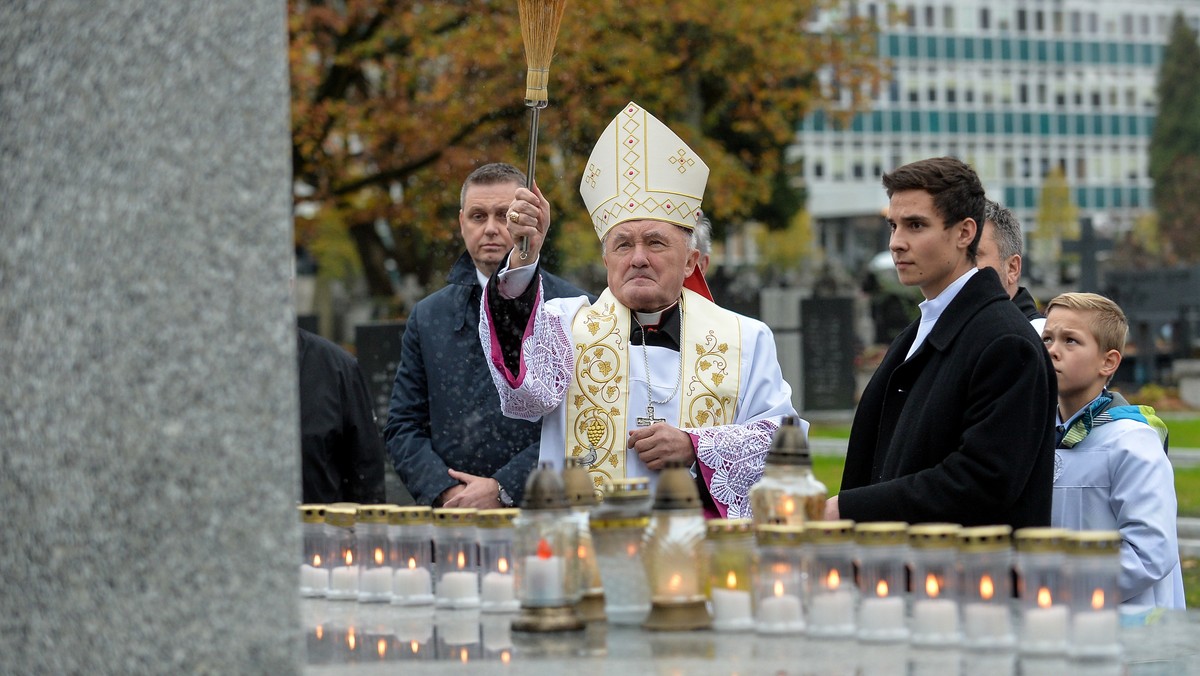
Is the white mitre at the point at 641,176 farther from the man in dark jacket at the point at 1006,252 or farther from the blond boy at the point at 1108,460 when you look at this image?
the blond boy at the point at 1108,460

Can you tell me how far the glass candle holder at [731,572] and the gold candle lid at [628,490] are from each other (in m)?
0.14

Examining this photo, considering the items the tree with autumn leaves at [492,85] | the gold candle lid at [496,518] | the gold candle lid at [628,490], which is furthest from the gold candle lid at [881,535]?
the tree with autumn leaves at [492,85]

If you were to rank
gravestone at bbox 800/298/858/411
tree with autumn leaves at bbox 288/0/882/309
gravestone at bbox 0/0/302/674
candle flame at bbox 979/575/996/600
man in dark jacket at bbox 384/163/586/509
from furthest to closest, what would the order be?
1. gravestone at bbox 800/298/858/411
2. tree with autumn leaves at bbox 288/0/882/309
3. man in dark jacket at bbox 384/163/586/509
4. candle flame at bbox 979/575/996/600
5. gravestone at bbox 0/0/302/674

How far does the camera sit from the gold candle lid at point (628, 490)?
3303 mm

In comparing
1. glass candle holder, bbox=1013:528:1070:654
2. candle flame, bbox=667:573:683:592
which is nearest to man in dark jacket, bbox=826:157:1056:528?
candle flame, bbox=667:573:683:592

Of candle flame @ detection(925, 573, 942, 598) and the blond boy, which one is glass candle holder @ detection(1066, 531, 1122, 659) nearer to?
candle flame @ detection(925, 573, 942, 598)

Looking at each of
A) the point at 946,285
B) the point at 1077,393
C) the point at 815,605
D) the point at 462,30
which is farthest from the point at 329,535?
the point at 462,30

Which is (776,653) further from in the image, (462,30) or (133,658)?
(462,30)

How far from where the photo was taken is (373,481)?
660 centimetres

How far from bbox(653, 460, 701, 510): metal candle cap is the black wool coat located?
945 millimetres

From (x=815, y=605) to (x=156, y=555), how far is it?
1.19 metres

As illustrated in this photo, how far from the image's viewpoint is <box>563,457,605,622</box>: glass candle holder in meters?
3.42

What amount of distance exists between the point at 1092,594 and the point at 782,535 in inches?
21.7

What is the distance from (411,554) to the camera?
3.87 metres
